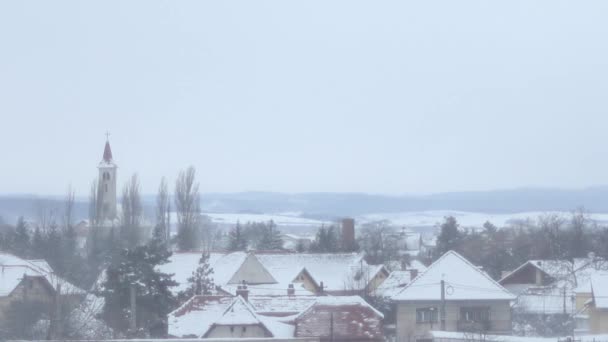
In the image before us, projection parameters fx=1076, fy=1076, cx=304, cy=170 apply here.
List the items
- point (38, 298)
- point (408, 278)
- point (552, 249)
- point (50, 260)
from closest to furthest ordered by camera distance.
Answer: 1. point (38, 298)
2. point (408, 278)
3. point (50, 260)
4. point (552, 249)

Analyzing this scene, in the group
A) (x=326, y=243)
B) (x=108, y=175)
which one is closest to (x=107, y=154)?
(x=108, y=175)

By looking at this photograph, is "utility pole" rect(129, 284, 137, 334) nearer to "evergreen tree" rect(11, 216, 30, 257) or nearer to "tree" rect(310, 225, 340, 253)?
"evergreen tree" rect(11, 216, 30, 257)

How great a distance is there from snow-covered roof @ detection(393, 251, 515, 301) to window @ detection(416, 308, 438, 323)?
0.36 meters

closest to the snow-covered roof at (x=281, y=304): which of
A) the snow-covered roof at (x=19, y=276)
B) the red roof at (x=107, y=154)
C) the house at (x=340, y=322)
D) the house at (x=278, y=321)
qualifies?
the house at (x=278, y=321)

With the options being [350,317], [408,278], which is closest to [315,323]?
[350,317]

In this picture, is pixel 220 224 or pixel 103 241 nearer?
pixel 103 241

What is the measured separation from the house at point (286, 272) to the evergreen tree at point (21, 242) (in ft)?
34.4

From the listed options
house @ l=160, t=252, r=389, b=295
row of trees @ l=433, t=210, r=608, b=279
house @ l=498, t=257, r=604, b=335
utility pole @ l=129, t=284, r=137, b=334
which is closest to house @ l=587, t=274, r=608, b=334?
house @ l=498, t=257, r=604, b=335

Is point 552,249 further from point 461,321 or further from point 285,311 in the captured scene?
point 285,311

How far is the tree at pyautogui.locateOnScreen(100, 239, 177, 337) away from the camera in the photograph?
30.1m

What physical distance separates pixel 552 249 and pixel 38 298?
1253 inches

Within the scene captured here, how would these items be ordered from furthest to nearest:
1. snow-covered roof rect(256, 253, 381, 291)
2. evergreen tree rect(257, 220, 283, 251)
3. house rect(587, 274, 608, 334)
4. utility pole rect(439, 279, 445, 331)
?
evergreen tree rect(257, 220, 283, 251) < snow-covered roof rect(256, 253, 381, 291) < utility pole rect(439, 279, 445, 331) < house rect(587, 274, 608, 334)

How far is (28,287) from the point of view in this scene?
3048 centimetres

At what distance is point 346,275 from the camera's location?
48906mm
